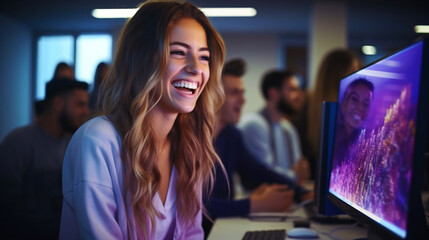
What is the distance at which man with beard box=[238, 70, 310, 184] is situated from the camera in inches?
137

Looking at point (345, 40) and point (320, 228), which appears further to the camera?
point (345, 40)

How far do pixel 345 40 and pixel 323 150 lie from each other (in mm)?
4569

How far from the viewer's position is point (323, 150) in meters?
1.40

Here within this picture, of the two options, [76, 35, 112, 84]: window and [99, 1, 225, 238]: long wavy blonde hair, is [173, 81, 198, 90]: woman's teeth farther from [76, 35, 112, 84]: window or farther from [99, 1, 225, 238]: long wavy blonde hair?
[76, 35, 112, 84]: window

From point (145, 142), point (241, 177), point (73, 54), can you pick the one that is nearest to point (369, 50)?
point (241, 177)

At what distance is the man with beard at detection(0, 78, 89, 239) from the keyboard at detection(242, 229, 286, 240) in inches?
35.1

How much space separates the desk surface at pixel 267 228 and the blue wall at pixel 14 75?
102cm

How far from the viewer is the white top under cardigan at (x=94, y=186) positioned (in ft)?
3.40

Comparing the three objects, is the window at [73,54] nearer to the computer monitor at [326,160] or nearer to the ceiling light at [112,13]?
the ceiling light at [112,13]

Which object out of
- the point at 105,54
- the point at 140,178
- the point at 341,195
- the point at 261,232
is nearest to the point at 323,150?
the point at 341,195

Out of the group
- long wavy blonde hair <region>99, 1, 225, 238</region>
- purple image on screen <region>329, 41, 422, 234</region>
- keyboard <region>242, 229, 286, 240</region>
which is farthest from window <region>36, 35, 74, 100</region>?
purple image on screen <region>329, 41, 422, 234</region>

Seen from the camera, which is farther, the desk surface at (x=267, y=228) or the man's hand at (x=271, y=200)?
the man's hand at (x=271, y=200)

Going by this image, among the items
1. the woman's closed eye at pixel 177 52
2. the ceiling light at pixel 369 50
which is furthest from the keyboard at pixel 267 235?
the ceiling light at pixel 369 50

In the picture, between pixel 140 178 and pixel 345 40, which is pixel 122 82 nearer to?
pixel 140 178
